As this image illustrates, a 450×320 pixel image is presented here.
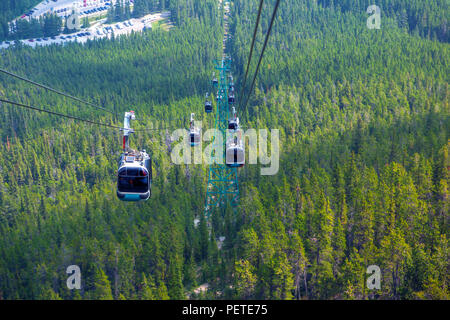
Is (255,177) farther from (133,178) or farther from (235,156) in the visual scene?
(133,178)

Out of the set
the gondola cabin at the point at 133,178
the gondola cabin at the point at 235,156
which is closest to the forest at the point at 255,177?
the gondola cabin at the point at 235,156

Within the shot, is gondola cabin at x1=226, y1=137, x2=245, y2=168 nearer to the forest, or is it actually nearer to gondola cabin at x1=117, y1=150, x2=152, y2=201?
gondola cabin at x1=117, y1=150, x2=152, y2=201

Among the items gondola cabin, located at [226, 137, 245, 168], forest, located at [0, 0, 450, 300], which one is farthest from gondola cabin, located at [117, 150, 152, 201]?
forest, located at [0, 0, 450, 300]

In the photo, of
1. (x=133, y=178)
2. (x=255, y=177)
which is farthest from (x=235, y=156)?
(x=255, y=177)

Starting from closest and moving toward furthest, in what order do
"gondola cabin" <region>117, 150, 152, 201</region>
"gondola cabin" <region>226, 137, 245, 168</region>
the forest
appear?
"gondola cabin" <region>117, 150, 152, 201</region> → "gondola cabin" <region>226, 137, 245, 168</region> → the forest

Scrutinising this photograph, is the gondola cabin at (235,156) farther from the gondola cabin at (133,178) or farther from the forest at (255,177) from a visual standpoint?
the forest at (255,177)

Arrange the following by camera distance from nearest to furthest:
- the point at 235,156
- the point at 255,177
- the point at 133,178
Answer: the point at 133,178 → the point at 235,156 → the point at 255,177

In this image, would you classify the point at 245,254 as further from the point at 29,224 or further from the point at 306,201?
the point at 29,224

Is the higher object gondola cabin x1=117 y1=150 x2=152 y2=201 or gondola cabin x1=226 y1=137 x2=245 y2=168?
gondola cabin x1=226 y1=137 x2=245 y2=168
